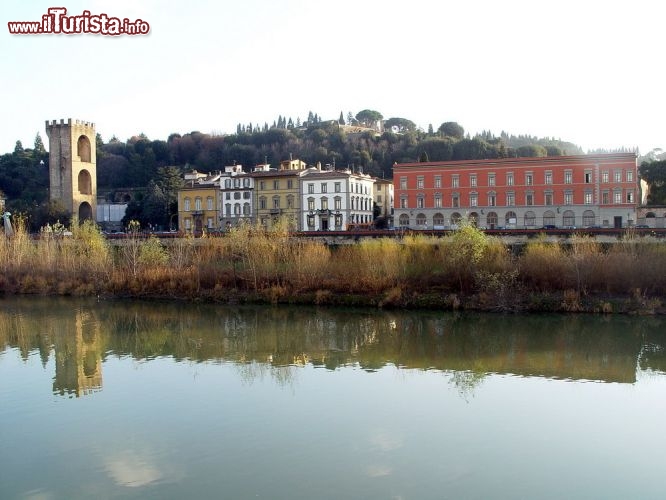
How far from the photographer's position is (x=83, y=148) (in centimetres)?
6831

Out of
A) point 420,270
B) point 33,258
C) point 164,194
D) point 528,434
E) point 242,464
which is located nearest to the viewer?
point 242,464

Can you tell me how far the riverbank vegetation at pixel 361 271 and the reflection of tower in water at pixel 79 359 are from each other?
24.6 feet

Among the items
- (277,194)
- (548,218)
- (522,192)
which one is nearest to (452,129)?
(522,192)

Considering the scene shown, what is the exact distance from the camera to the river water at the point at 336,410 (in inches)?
415

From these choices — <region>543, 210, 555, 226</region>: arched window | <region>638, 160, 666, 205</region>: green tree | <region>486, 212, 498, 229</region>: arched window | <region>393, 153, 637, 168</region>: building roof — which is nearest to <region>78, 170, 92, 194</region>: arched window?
<region>393, 153, 637, 168</region>: building roof

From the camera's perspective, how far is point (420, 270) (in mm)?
29531

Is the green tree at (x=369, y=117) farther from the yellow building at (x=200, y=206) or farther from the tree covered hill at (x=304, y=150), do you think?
the yellow building at (x=200, y=206)

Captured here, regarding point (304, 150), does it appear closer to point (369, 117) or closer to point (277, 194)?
point (277, 194)

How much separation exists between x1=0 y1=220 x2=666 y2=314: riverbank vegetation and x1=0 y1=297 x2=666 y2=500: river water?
263 centimetres

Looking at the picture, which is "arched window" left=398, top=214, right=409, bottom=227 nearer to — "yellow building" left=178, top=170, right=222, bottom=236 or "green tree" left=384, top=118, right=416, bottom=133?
"yellow building" left=178, top=170, right=222, bottom=236

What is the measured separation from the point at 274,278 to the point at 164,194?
35299 mm

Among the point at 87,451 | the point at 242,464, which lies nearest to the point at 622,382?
the point at 242,464

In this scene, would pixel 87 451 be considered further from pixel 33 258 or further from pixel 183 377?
pixel 33 258

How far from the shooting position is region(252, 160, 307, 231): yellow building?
55875mm
